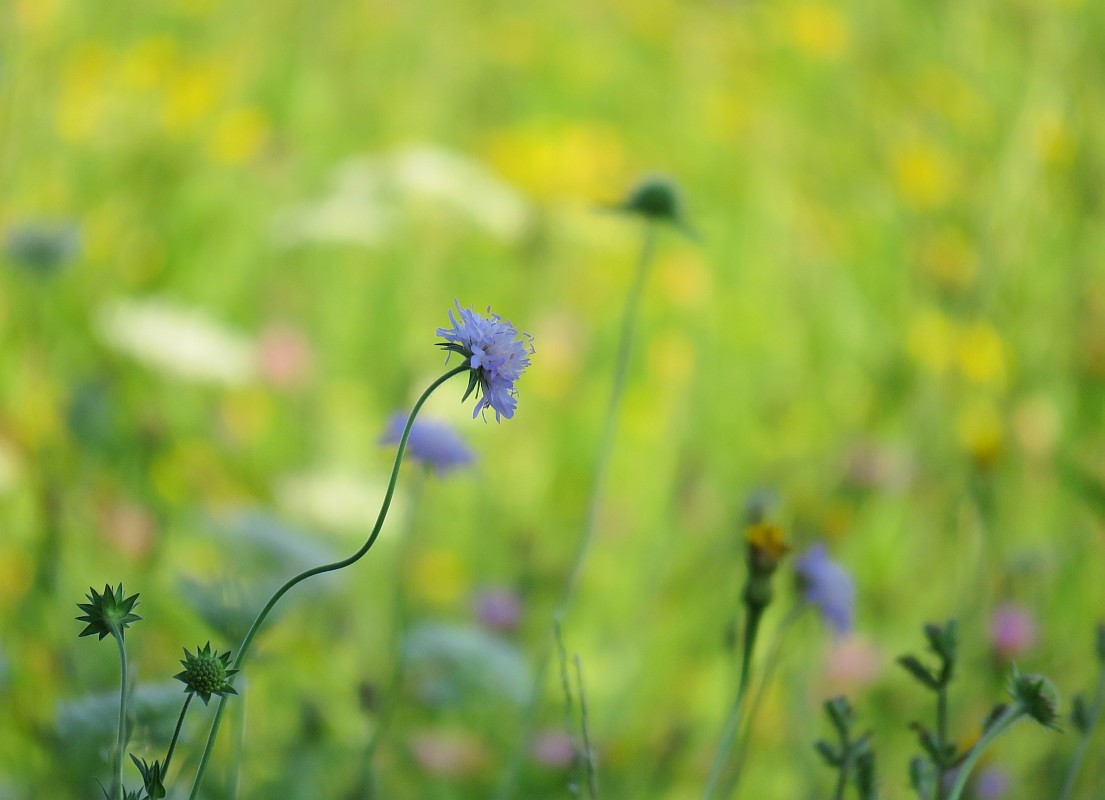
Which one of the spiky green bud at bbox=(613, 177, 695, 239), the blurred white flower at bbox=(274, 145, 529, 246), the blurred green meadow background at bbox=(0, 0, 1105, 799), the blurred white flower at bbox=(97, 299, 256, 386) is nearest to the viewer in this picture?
the spiky green bud at bbox=(613, 177, 695, 239)

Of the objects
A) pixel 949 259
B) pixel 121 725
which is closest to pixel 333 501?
pixel 121 725

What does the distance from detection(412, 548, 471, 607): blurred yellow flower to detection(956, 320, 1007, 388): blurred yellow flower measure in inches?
38.3

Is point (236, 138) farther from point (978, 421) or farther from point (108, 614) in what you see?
point (108, 614)

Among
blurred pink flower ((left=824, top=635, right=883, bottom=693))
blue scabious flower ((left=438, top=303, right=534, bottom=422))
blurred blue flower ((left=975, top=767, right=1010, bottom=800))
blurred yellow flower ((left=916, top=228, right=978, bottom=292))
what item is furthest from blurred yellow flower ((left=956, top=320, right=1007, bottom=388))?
blue scabious flower ((left=438, top=303, right=534, bottom=422))

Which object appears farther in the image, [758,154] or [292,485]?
[758,154]

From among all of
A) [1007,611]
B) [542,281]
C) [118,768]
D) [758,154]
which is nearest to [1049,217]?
[758,154]

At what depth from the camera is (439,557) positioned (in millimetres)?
1704

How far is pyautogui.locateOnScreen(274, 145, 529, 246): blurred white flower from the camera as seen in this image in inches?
71.9

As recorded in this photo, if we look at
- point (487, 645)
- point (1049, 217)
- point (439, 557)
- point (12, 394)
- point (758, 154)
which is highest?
point (758, 154)

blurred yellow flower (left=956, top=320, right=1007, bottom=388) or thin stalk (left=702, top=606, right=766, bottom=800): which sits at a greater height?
blurred yellow flower (left=956, top=320, right=1007, bottom=388)

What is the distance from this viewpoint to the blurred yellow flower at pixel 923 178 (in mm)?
2471

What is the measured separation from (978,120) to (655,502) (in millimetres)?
1451

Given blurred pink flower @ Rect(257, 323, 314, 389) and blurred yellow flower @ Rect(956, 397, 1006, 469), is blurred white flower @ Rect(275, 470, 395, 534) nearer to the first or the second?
blurred pink flower @ Rect(257, 323, 314, 389)

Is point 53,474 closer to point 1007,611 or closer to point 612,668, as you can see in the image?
point 612,668
